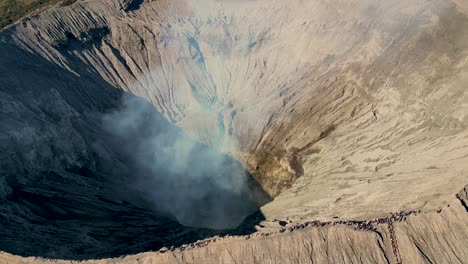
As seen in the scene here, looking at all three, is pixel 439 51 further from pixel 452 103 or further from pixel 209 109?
pixel 209 109

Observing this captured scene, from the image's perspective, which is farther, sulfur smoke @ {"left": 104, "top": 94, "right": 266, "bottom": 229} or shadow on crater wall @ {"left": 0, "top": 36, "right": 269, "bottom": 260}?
sulfur smoke @ {"left": 104, "top": 94, "right": 266, "bottom": 229}

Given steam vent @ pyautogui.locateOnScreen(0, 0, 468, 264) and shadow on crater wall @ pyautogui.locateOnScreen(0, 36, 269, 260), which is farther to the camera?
shadow on crater wall @ pyautogui.locateOnScreen(0, 36, 269, 260)

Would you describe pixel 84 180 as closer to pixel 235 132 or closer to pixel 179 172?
pixel 179 172

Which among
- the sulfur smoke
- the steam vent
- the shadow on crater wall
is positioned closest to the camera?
the steam vent

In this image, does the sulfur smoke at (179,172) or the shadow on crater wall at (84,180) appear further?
the sulfur smoke at (179,172)

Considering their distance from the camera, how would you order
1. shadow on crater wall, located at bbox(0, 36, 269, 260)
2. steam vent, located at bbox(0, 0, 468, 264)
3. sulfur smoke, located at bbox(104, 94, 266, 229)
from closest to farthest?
steam vent, located at bbox(0, 0, 468, 264)
shadow on crater wall, located at bbox(0, 36, 269, 260)
sulfur smoke, located at bbox(104, 94, 266, 229)

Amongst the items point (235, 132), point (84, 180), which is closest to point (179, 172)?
point (235, 132)
